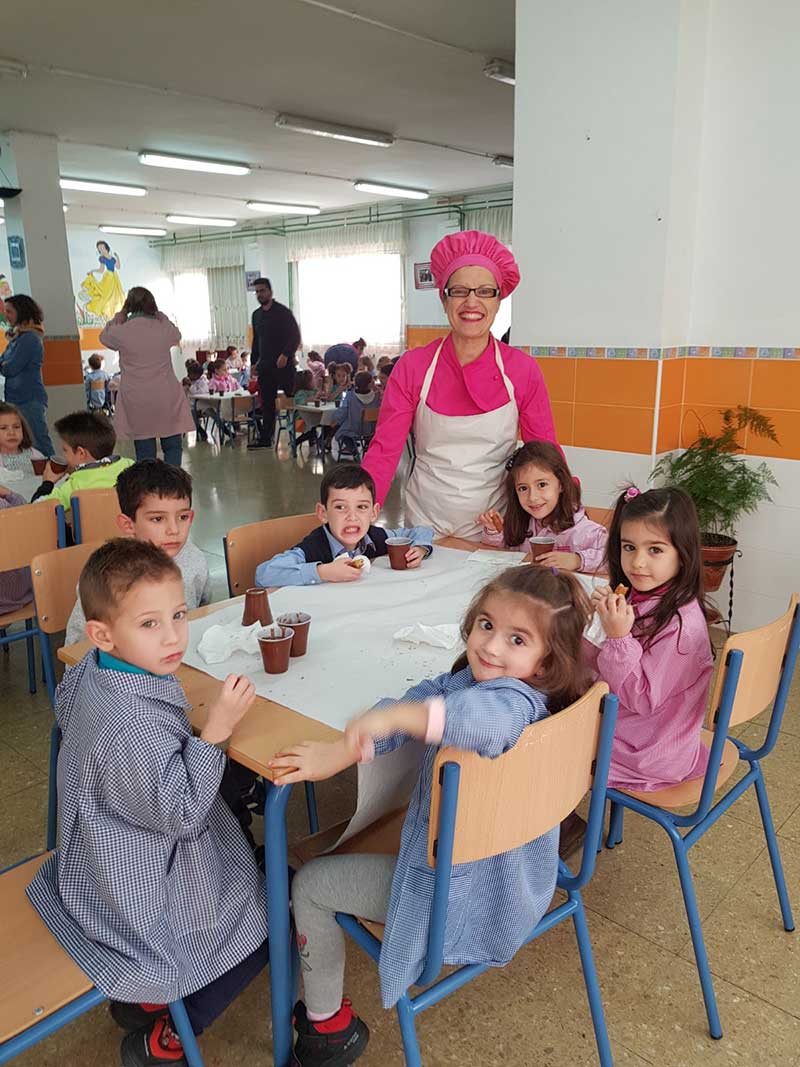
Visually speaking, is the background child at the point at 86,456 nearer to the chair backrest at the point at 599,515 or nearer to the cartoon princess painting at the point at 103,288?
the chair backrest at the point at 599,515

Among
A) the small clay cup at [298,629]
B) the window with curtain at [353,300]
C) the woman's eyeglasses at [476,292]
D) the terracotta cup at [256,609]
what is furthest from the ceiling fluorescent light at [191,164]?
the small clay cup at [298,629]

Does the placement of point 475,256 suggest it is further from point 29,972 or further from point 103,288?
point 103,288

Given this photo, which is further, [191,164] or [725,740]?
[191,164]

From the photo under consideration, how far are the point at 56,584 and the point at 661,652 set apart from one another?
5.64ft

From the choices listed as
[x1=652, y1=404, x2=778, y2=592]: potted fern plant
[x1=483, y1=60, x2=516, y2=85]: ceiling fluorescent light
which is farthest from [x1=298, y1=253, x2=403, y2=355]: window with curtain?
[x1=652, y1=404, x2=778, y2=592]: potted fern plant

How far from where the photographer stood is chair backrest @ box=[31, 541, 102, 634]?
2.28 m

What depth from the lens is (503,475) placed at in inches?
113

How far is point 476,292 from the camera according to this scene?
104 inches

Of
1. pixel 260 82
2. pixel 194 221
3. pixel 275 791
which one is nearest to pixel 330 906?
pixel 275 791

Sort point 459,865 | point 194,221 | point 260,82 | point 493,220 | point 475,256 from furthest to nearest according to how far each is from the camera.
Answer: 1. point 194,221
2. point 493,220
3. point 260,82
4. point 475,256
5. point 459,865

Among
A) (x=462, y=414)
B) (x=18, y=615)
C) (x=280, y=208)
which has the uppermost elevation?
(x=280, y=208)

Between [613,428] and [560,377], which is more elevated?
[560,377]

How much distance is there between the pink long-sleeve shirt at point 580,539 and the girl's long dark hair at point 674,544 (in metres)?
0.54

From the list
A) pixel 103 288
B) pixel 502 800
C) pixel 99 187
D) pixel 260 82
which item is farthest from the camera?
pixel 103 288
